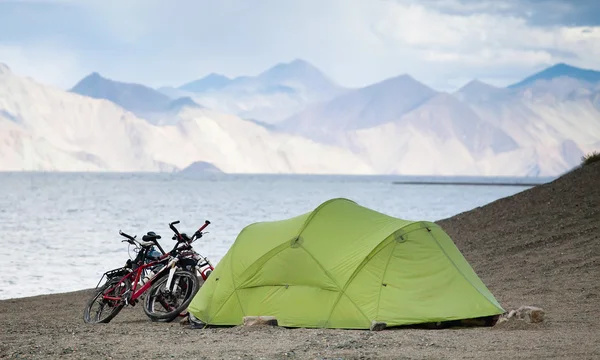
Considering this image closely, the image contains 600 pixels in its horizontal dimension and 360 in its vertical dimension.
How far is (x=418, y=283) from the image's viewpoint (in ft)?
38.2

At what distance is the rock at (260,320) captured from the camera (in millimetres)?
11578

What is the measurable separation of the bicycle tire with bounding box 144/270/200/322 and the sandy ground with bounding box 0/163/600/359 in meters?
0.17

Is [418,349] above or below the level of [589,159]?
below

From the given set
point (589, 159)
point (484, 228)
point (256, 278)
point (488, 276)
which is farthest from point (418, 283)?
point (589, 159)

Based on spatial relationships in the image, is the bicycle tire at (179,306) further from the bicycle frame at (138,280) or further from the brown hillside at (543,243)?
the brown hillside at (543,243)

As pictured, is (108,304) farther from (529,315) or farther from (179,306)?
(529,315)

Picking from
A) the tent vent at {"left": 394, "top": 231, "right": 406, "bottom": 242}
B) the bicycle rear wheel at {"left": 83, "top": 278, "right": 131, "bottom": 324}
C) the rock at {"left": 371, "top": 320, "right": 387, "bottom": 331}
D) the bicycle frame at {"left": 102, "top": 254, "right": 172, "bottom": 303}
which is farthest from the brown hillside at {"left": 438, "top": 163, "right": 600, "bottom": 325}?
the bicycle rear wheel at {"left": 83, "top": 278, "right": 131, "bottom": 324}

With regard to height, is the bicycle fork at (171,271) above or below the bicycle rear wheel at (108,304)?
above

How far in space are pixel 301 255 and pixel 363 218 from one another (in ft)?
3.74

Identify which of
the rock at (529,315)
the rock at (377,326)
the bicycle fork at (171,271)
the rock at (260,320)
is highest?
the bicycle fork at (171,271)

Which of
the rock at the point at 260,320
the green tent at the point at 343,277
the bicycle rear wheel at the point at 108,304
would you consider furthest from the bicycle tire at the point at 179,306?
the rock at the point at 260,320

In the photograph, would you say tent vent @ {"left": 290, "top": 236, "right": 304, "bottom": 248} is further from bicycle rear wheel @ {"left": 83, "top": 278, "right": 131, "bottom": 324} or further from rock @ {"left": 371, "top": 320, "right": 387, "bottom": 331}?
bicycle rear wheel @ {"left": 83, "top": 278, "right": 131, "bottom": 324}

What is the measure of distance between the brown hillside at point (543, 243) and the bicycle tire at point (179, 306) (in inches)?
196

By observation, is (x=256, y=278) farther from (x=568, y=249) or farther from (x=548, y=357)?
(x=568, y=249)
